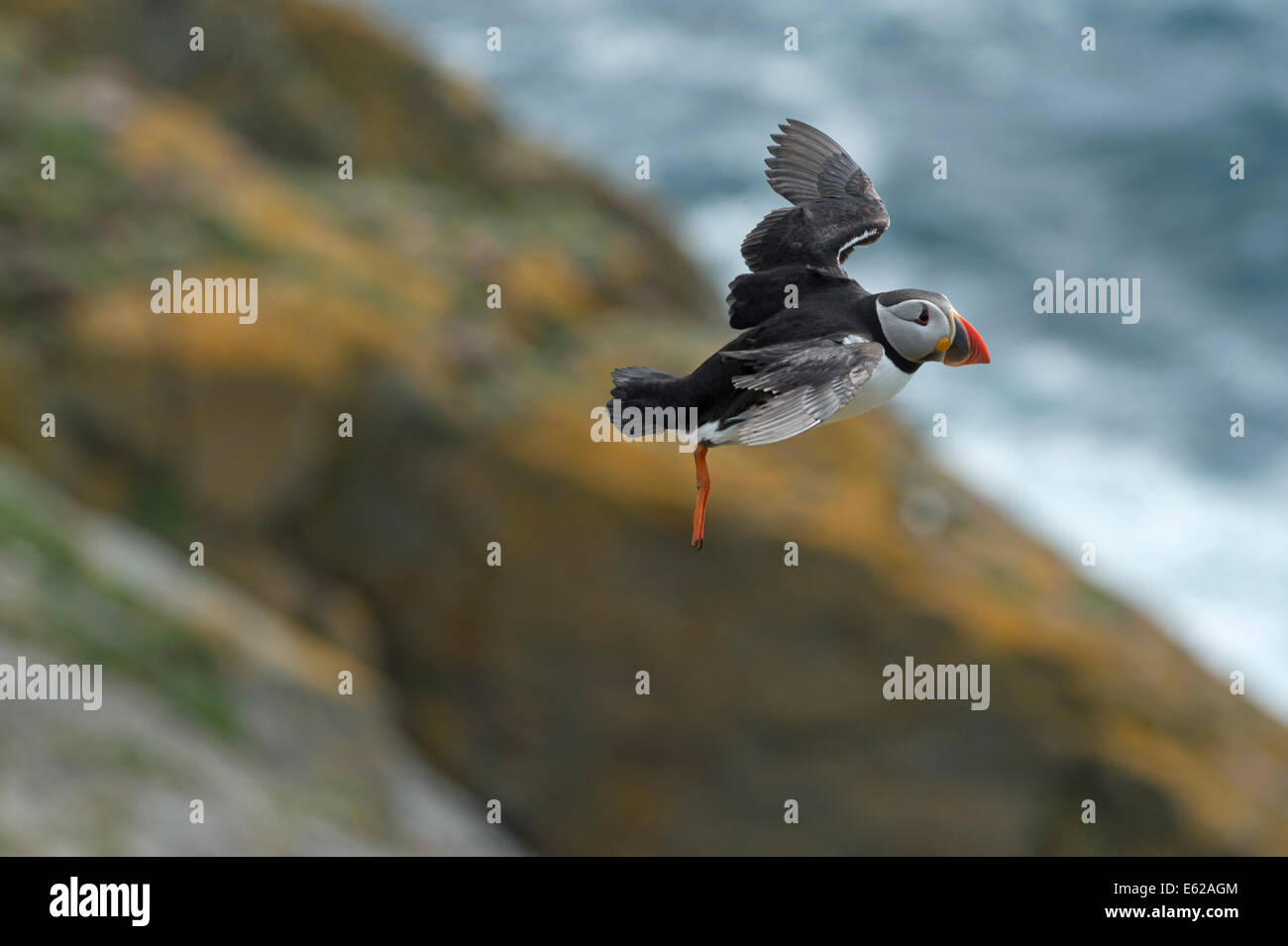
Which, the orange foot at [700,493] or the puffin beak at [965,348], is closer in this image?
the orange foot at [700,493]

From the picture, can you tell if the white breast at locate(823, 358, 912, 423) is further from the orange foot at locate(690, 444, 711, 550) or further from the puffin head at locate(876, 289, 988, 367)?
the orange foot at locate(690, 444, 711, 550)

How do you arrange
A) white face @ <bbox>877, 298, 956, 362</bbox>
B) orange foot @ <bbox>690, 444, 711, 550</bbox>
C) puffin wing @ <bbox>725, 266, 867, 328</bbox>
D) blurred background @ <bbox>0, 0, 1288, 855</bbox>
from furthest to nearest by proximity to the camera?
blurred background @ <bbox>0, 0, 1288, 855</bbox> < puffin wing @ <bbox>725, 266, 867, 328</bbox> < white face @ <bbox>877, 298, 956, 362</bbox> < orange foot @ <bbox>690, 444, 711, 550</bbox>

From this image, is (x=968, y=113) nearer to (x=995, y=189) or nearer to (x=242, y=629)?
(x=995, y=189)

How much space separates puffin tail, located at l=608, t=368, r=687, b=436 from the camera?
327cm

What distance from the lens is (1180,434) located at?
134 feet

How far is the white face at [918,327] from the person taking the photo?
287cm

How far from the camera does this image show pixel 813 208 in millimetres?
4746

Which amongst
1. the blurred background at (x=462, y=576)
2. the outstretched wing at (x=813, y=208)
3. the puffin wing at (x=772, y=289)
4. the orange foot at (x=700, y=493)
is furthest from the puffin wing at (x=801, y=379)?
the blurred background at (x=462, y=576)

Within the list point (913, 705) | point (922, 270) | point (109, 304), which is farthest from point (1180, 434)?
point (109, 304)

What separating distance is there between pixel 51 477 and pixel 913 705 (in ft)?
Answer: 39.0

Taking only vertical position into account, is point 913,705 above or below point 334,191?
below

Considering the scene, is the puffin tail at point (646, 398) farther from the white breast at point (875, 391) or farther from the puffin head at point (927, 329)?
the puffin head at point (927, 329)

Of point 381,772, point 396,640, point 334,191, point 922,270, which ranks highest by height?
point 922,270

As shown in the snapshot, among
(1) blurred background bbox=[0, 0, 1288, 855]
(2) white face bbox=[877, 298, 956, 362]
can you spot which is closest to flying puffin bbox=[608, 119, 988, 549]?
(2) white face bbox=[877, 298, 956, 362]
